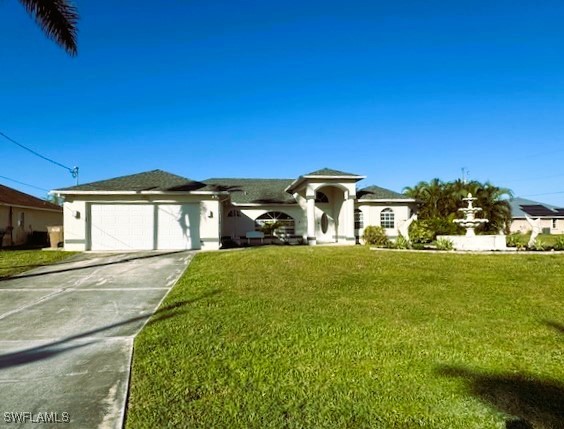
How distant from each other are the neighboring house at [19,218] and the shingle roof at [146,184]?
22.8 feet

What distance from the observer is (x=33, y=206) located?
2581 centimetres

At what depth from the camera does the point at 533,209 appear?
5128cm

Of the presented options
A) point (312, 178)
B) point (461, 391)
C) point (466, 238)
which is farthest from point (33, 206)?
point (461, 391)

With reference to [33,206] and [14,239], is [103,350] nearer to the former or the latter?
[14,239]

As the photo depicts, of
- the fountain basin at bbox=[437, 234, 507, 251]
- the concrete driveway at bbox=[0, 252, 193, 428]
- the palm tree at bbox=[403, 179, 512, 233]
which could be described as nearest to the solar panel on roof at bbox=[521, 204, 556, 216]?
the palm tree at bbox=[403, 179, 512, 233]

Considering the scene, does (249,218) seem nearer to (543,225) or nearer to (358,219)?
(358,219)

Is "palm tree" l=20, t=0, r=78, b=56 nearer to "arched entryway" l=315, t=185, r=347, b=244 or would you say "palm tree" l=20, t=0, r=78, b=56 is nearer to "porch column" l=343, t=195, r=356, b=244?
"porch column" l=343, t=195, r=356, b=244

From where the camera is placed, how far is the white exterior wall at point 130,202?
59.7ft

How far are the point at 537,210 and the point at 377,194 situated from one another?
1445 inches

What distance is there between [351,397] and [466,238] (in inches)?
565

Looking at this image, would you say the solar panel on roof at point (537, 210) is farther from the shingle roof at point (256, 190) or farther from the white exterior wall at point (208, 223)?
the white exterior wall at point (208, 223)

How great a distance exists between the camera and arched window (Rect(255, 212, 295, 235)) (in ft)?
82.2

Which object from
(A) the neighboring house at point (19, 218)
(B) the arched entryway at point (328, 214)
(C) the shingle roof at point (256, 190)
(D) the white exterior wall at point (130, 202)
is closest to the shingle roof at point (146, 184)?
(D) the white exterior wall at point (130, 202)

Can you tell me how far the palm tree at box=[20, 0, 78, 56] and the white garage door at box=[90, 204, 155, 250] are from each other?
7895 mm
